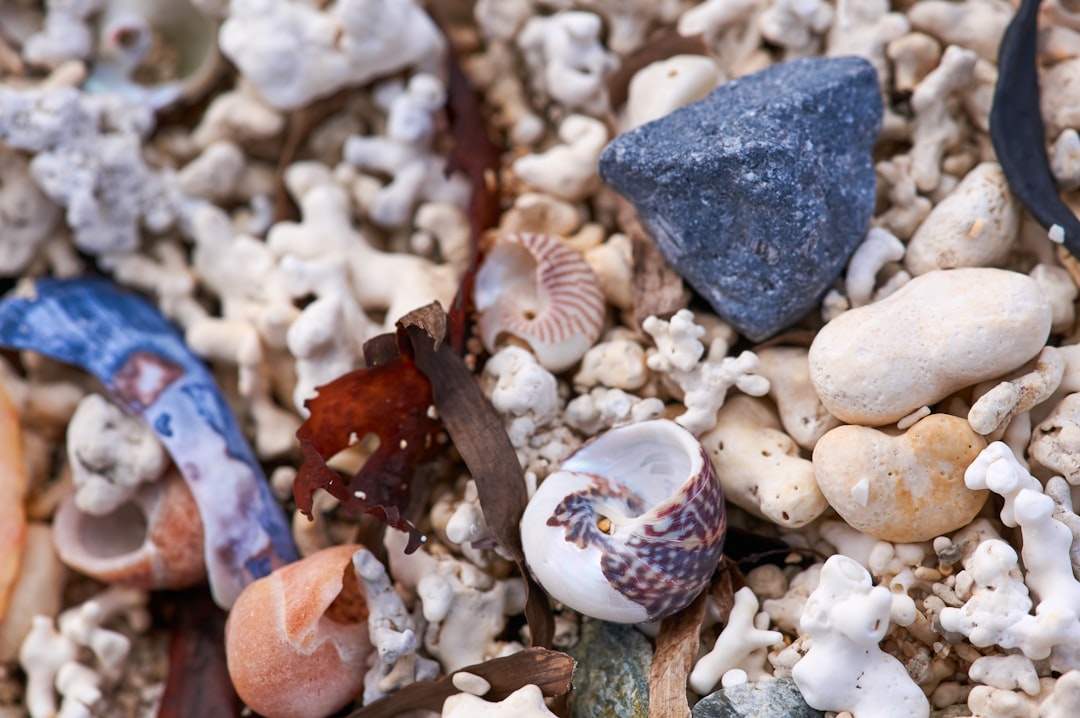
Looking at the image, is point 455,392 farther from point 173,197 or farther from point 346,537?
point 173,197

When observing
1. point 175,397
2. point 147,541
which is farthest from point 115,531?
point 175,397

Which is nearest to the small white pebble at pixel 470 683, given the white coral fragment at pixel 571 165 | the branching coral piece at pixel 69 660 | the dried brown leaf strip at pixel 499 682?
the dried brown leaf strip at pixel 499 682

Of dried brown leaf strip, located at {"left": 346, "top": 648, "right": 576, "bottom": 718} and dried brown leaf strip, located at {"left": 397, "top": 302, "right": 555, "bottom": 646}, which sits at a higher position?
dried brown leaf strip, located at {"left": 397, "top": 302, "right": 555, "bottom": 646}

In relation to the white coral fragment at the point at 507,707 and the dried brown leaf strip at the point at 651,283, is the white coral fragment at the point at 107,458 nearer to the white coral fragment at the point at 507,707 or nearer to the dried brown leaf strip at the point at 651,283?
the white coral fragment at the point at 507,707

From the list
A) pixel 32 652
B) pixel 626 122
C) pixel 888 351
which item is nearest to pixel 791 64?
pixel 626 122

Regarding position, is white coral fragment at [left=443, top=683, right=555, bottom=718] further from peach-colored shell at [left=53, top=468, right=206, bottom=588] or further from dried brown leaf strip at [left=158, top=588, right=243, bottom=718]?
peach-colored shell at [left=53, top=468, right=206, bottom=588]

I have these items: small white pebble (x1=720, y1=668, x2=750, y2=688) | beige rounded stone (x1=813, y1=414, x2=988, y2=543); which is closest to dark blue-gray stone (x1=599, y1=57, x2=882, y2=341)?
beige rounded stone (x1=813, y1=414, x2=988, y2=543)

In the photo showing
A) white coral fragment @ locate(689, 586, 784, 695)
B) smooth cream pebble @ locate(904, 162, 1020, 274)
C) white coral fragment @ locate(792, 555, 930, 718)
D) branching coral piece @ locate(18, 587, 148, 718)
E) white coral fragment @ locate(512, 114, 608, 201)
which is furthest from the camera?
white coral fragment @ locate(512, 114, 608, 201)
